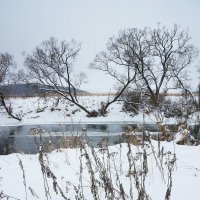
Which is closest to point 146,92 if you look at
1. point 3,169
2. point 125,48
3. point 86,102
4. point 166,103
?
point 166,103

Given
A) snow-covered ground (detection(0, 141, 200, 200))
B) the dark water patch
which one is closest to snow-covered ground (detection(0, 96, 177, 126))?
the dark water patch

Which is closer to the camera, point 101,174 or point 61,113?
point 101,174

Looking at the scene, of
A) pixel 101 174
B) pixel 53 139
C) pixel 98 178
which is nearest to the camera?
pixel 101 174

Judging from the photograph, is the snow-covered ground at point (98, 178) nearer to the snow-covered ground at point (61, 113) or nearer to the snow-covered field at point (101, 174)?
the snow-covered field at point (101, 174)

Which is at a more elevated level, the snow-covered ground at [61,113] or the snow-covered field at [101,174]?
the snow-covered field at [101,174]

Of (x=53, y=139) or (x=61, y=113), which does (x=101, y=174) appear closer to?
(x=53, y=139)

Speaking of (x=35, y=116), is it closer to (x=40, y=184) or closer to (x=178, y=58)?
(x=178, y=58)

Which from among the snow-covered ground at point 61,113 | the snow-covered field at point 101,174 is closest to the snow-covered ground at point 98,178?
the snow-covered field at point 101,174

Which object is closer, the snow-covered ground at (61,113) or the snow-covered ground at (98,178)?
the snow-covered ground at (98,178)

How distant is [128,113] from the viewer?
30.8 meters

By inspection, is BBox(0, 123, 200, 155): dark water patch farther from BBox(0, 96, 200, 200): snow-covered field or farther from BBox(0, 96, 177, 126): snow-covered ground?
BBox(0, 96, 177, 126): snow-covered ground

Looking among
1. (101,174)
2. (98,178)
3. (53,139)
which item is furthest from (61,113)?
(101,174)

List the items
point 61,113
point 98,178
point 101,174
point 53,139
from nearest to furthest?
point 101,174, point 98,178, point 53,139, point 61,113

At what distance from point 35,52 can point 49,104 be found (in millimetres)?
6555
